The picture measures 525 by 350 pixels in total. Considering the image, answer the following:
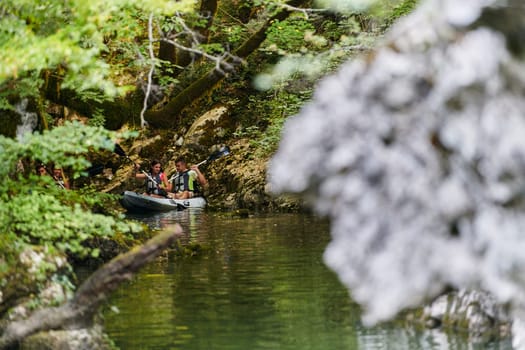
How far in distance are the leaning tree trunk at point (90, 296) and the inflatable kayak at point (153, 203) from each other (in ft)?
55.3

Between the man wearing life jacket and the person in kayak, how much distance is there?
0.34 meters

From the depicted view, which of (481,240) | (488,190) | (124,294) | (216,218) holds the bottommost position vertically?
(216,218)

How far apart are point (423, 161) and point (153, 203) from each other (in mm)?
20105

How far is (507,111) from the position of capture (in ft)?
16.3

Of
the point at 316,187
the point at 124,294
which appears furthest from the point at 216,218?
the point at 316,187

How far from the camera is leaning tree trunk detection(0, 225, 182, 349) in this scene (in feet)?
22.5

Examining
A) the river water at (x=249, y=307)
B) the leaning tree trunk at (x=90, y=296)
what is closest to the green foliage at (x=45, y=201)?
the leaning tree trunk at (x=90, y=296)

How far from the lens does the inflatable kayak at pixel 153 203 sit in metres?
24.3

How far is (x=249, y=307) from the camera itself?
937 centimetres

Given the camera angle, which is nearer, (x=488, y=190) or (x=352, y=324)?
(x=488, y=190)

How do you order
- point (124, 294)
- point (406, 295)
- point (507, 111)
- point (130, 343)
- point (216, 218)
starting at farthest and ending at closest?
point (216, 218)
point (124, 294)
point (130, 343)
point (406, 295)
point (507, 111)

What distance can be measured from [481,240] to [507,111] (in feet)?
2.59

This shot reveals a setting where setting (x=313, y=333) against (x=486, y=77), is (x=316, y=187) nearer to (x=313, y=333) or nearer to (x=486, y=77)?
(x=486, y=77)

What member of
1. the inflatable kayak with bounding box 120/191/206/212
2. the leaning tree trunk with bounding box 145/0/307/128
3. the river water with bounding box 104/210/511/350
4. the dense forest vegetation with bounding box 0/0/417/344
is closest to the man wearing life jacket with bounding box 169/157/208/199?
the inflatable kayak with bounding box 120/191/206/212
